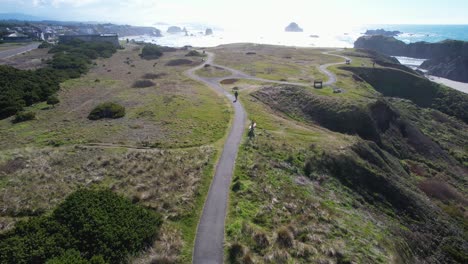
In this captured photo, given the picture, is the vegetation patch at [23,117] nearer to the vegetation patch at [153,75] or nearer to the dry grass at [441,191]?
the vegetation patch at [153,75]

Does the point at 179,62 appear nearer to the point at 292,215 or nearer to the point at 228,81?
the point at 228,81

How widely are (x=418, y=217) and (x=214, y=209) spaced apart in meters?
22.5

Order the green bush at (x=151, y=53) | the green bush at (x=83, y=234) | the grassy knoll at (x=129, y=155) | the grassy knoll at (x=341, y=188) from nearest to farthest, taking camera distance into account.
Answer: the green bush at (x=83, y=234), the grassy knoll at (x=341, y=188), the grassy knoll at (x=129, y=155), the green bush at (x=151, y=53)

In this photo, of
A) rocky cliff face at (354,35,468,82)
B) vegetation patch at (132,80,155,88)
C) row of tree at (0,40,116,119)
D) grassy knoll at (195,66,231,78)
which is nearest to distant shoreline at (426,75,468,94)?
rocky cliff face at (354,35,468,82)

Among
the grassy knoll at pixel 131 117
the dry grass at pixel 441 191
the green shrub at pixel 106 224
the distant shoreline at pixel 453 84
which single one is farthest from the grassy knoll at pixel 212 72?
the distant shoreline at pixel 453 84

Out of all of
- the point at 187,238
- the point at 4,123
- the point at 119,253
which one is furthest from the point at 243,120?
the point at 4,123

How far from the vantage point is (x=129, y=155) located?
99.9 feet

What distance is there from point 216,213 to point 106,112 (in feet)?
105

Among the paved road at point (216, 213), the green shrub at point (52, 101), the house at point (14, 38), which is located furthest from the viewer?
the house at point (14, 38)

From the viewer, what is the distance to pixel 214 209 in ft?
70.2

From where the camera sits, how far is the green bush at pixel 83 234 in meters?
14.2

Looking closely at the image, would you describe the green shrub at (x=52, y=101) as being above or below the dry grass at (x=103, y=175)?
above

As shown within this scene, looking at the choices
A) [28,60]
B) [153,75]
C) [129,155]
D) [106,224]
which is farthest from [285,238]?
[28,60]

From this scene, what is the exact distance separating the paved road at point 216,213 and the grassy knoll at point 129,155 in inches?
26.4
